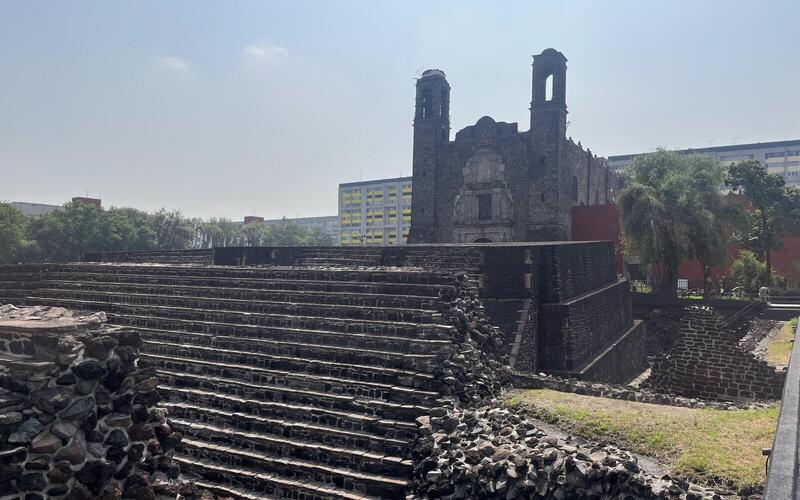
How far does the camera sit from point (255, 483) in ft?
21.7

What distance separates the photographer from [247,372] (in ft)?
26.9

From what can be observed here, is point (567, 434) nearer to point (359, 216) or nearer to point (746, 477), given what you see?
point (746, 477)

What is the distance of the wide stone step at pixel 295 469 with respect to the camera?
20.4 feet

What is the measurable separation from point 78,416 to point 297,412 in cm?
310

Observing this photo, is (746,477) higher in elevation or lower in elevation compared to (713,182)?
lower

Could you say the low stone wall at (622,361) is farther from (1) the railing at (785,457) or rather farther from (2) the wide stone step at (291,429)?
(1) the railing at (785,457)

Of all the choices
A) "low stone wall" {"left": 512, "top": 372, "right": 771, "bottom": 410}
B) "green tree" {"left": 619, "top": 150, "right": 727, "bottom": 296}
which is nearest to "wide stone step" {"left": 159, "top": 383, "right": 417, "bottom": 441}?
"low stone wall" {"left": 512, "top": 372, "right": 771, "bottom": 410}

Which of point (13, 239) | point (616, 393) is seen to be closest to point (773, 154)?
point (616, 393)

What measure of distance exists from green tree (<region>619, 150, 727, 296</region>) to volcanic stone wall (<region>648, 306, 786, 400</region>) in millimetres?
11941

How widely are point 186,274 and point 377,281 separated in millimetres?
5021

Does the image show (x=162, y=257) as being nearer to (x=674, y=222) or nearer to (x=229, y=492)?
(x=229, y=492)

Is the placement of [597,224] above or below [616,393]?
above

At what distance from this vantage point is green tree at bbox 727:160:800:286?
26062mm

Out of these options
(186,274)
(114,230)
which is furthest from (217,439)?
(114,230)
